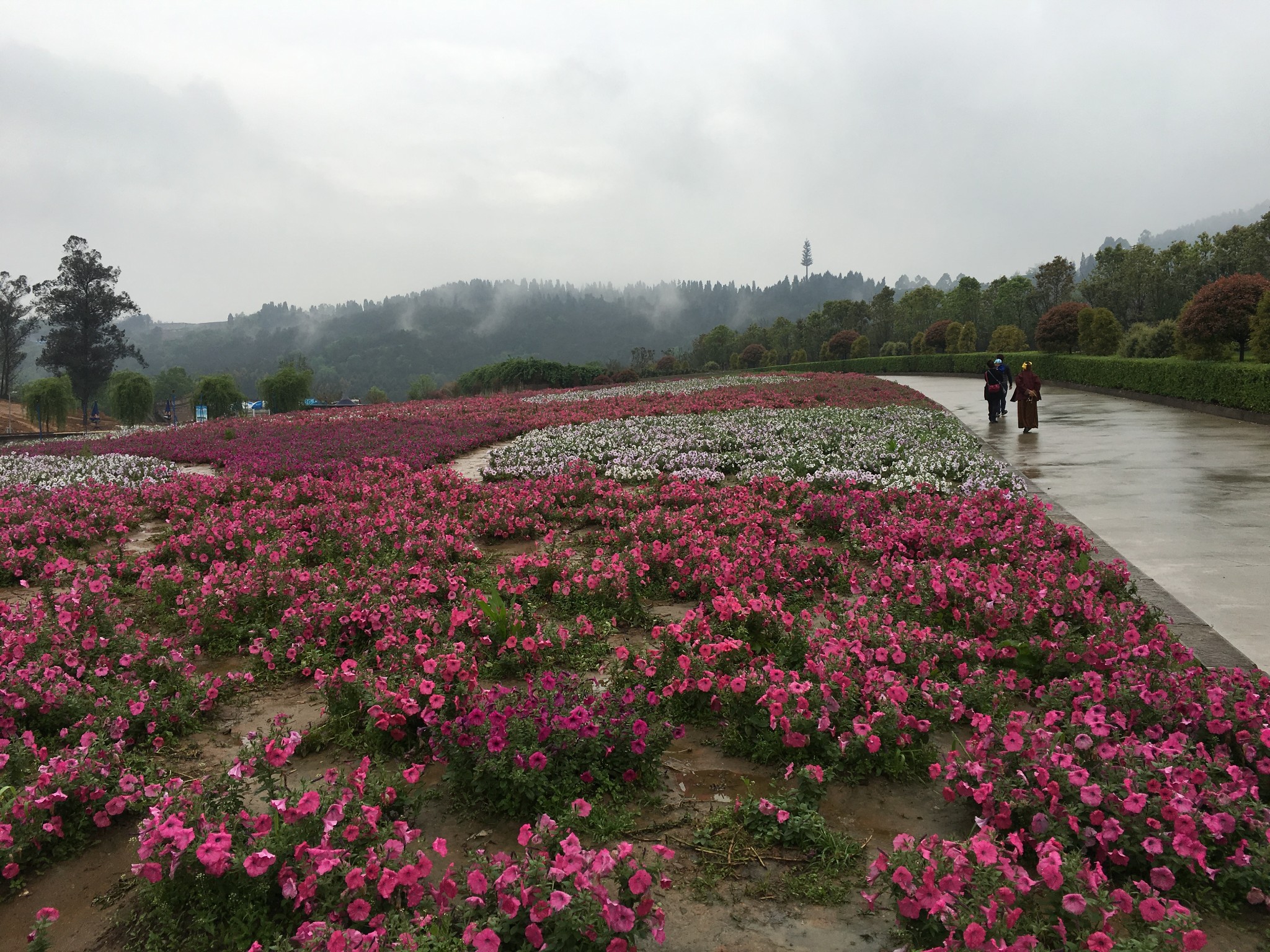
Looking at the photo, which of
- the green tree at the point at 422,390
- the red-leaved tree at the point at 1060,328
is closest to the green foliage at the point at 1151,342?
the red-leaved tree at the point at 1060,328

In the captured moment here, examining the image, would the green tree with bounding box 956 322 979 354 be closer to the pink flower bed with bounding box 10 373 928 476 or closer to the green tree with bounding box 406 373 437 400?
the pink flower bed with bounding box 10 373 928 476

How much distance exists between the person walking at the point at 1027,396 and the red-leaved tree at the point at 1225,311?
29.7 feet

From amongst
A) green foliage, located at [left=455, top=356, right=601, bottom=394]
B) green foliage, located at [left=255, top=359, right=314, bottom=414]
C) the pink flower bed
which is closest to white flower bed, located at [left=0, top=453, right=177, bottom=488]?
the pink flower bed

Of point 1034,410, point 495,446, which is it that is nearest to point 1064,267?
point 1034,410

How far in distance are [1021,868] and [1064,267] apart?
201ft

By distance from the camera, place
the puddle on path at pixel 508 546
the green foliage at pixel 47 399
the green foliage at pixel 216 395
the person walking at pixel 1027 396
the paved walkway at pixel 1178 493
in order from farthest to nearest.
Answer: the green foliage at pixel 216 395 → the green foliage at pixel 47 399 → the person walking at pixel 1027 396 → the puddle on path at pixel 508 546 → the paved walkway at pixel 1178 493

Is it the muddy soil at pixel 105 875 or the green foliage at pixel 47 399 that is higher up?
the green foliage at pixel 47 399

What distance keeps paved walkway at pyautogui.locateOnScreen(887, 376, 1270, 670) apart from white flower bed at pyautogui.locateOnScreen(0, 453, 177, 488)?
487 inches

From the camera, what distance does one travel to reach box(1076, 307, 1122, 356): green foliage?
30.8 metres

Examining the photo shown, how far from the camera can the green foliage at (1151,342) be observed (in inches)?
1060

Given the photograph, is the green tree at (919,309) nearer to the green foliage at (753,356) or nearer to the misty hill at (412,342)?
the green foliage at (753,356)

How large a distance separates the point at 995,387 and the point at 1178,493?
29.6 feet

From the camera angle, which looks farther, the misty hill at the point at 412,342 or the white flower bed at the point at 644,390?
the misty hill at the point at 412,342

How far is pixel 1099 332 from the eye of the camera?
30969mm
